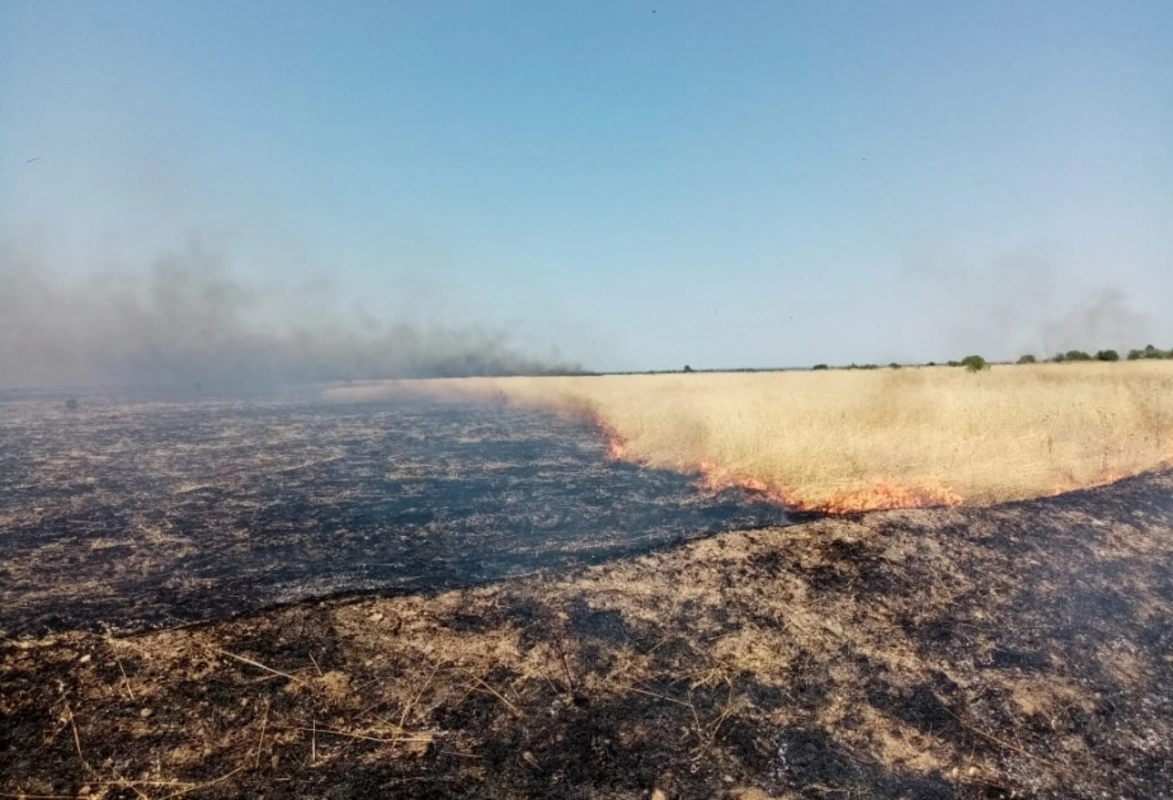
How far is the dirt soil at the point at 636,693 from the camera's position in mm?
4973

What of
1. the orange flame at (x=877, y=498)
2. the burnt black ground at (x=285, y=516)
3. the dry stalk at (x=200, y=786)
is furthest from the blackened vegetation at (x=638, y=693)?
the orange flame at (x=877, y=498)

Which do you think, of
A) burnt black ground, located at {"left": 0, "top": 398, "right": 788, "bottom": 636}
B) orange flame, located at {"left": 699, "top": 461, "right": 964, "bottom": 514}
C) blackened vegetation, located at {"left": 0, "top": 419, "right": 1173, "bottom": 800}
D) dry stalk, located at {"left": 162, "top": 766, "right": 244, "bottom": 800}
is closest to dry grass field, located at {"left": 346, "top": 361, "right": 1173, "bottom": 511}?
orange flame, located at {"left": 699, "top": 461, "right": 964, "bottom": 514}

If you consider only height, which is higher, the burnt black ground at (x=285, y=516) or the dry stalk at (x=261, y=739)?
the burnt black ground at (x=285, y=516)

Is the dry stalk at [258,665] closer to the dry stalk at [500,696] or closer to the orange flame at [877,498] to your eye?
the dry stalk at [500,696]

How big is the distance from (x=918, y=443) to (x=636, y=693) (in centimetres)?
1162

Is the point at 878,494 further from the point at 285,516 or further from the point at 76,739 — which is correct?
the point at 76,739

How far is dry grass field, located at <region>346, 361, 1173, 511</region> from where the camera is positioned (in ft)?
41.2

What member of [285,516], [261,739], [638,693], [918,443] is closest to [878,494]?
[918,443]

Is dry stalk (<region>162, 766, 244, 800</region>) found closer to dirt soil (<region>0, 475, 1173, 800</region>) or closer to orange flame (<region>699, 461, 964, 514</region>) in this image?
dirt soil (<region>0, 475, 1173, 800</region>)

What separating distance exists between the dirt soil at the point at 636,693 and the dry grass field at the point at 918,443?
4.04 metres

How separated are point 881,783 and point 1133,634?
4.34 meters

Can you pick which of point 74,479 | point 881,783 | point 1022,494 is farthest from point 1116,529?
point 74,479

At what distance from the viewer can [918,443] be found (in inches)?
603

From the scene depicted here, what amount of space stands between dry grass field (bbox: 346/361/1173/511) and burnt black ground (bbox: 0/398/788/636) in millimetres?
1263
